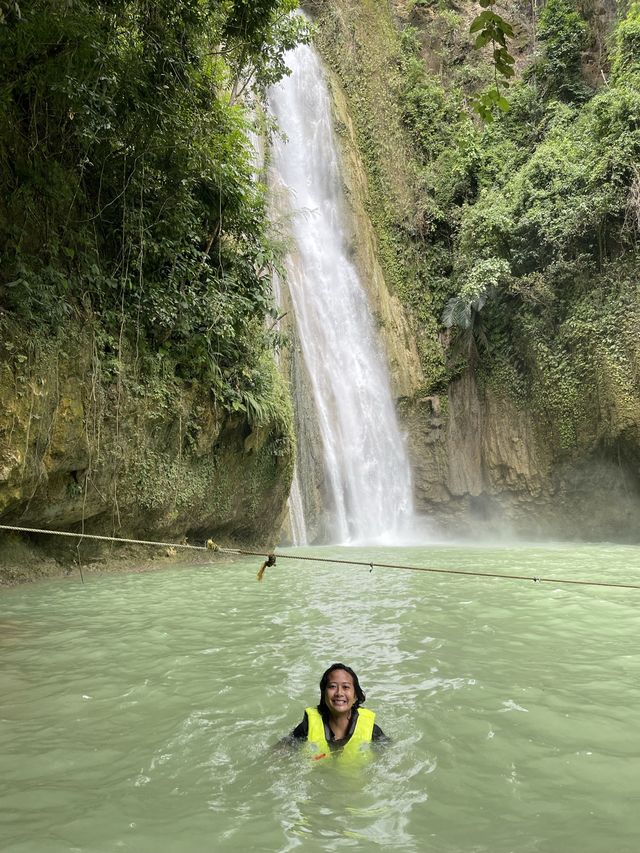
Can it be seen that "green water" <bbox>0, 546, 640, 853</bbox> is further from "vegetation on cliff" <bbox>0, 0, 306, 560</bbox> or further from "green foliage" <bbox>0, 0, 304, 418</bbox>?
"green foliage" <bbox>0, 0, 304, 418</bbox>

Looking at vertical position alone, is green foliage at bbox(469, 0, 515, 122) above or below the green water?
above

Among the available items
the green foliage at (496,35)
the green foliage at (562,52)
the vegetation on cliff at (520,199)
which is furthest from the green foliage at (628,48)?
the green foliage at (496,35)

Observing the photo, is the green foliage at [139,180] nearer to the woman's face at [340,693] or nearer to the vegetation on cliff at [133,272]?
the vegetation on cliff at [133,272]

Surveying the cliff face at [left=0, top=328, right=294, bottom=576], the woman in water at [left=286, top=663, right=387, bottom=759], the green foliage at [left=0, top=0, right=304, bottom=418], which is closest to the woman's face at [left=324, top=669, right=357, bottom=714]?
the woman in water at [left=286, top=663, right=387, bottom=759]

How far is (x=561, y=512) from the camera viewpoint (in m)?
18.5

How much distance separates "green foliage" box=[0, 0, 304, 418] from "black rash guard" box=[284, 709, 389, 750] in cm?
574

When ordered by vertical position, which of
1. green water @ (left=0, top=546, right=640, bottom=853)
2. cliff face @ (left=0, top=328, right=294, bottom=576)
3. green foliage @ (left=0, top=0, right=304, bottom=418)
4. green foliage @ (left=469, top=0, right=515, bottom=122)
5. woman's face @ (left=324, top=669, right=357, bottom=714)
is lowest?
green water @ (left=0, top=546, right=640, bottom=853)

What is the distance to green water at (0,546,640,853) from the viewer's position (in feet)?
8.36

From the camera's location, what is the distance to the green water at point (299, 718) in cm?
255

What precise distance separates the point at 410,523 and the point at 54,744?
16.7 metres

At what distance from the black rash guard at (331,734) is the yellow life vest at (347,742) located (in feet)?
0.09

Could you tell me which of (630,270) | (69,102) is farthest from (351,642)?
(630,270)

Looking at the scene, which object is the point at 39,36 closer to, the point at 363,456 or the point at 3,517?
the point at 3,517

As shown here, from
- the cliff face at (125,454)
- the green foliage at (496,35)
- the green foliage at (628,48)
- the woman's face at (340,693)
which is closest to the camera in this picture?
the green foliage at (496,35)
